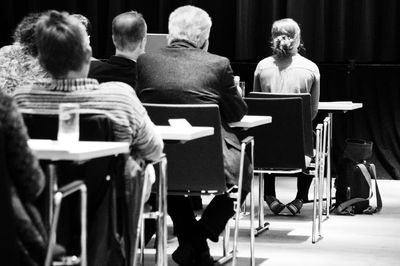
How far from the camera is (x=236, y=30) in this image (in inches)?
364

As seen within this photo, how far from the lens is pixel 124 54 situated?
5.62 m

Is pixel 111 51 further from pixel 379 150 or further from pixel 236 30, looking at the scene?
pixel 379 150

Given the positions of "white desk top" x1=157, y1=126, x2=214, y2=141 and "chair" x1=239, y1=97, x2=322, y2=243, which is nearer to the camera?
"white desk top" x1=157, y1=126, x2=214, y2=141

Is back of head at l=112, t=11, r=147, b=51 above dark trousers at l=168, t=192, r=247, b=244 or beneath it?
above

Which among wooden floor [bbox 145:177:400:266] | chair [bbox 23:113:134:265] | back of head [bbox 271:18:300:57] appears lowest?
wooden floor [bbox 145:177:400:266]

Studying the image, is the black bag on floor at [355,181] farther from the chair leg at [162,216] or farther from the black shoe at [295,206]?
the chair leg at [162,216]

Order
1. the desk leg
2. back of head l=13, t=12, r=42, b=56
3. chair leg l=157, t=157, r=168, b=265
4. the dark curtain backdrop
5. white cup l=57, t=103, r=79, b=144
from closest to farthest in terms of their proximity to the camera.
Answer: the desk leg < white cup l=57, t=103, r=79, b=144 < chair leg l=157, t=157, r=168, b=265 < back of head l=13, t=12, r=42, b=56 < the dark curtain backdrop

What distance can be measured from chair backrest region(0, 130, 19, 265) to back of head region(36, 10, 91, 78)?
3.06 feet

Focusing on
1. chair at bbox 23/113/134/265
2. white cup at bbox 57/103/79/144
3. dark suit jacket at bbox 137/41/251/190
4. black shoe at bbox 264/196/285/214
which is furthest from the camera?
black shoe at bbox 264/196/285/214

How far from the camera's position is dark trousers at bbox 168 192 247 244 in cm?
510

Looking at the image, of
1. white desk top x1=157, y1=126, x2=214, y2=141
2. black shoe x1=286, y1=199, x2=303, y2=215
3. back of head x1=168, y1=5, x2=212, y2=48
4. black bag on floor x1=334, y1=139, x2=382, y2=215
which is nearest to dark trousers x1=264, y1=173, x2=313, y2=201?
black shoe x1=286, y1=199, x2=303, y2=215

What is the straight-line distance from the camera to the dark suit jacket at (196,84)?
487 centimetres

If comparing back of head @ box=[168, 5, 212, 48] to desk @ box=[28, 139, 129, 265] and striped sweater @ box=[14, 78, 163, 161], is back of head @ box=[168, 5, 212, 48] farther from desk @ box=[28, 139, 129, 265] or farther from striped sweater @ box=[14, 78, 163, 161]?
desk @ box=[28, 139, 129, 265]

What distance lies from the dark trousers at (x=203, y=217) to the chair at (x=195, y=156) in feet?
0.99
